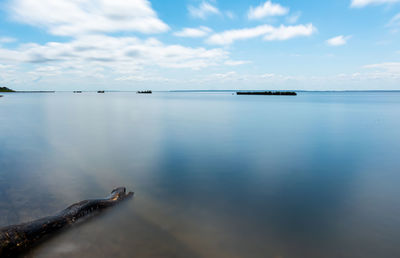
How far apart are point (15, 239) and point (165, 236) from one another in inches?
130

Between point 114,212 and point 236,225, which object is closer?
point 236,225

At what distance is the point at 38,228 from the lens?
19.1 feet

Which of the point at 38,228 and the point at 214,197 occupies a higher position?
the point at 38,228

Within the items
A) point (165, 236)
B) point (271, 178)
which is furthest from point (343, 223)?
point (165, 236)

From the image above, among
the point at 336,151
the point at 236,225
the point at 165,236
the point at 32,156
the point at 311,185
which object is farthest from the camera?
the point at 336,151

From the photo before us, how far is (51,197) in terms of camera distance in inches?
320

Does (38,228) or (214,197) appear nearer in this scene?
(38,228)

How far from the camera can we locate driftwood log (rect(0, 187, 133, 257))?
5219 millimetres

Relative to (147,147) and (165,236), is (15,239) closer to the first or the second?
(165,236)

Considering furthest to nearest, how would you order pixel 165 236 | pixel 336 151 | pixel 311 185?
pixel 336 151 → pixel 311 185 → pixel 165 236

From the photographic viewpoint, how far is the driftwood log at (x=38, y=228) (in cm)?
522

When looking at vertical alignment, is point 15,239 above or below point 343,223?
above

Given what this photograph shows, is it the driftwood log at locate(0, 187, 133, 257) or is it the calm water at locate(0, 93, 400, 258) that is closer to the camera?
the driftwood log at locate(0, 187, 133, 257)

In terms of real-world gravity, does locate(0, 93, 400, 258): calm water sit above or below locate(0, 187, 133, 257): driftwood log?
below
